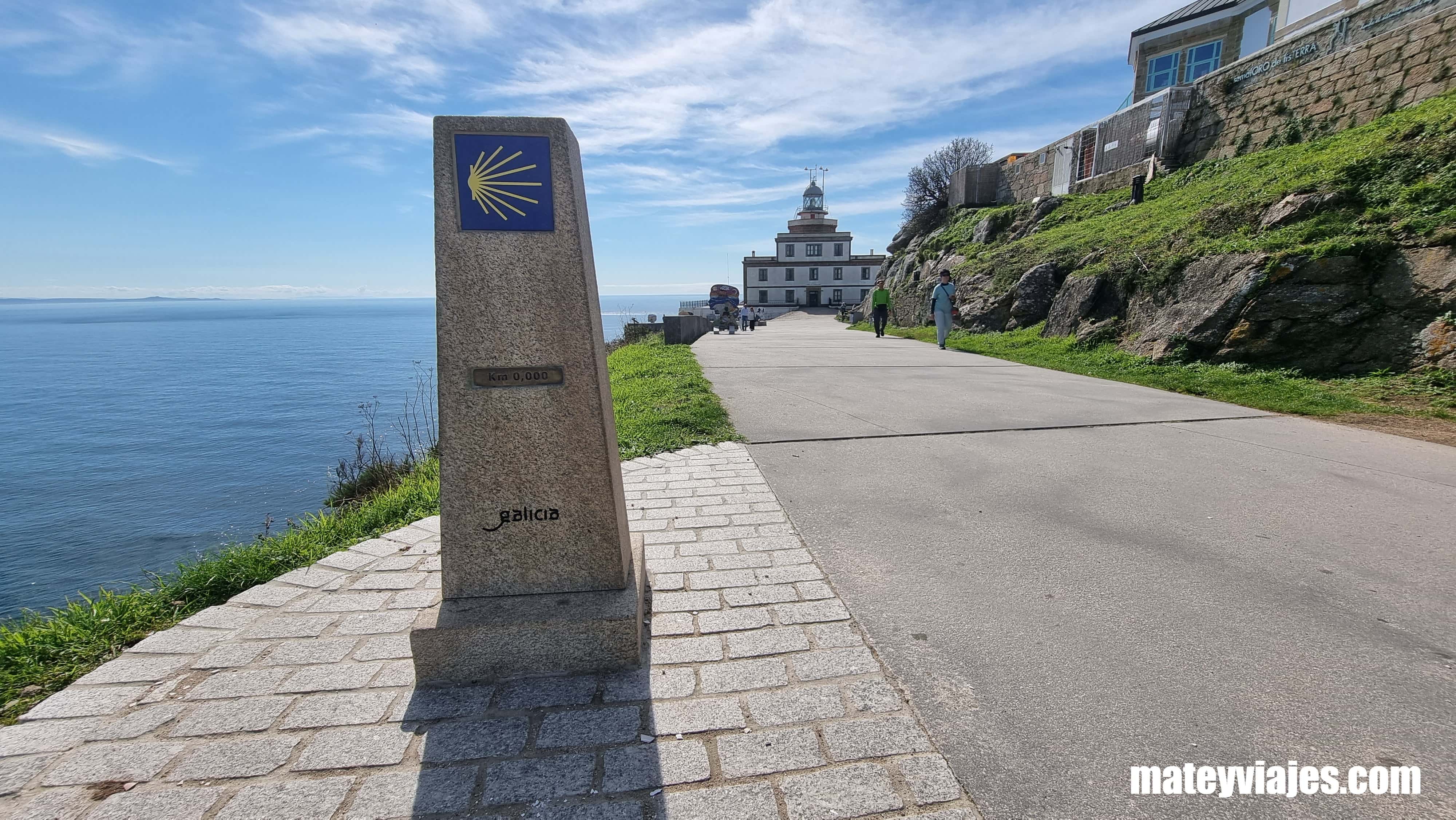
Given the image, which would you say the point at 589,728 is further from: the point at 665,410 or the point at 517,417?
the point at 665,410

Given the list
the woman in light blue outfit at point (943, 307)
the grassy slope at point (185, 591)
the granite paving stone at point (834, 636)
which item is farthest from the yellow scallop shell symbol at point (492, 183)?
the woman in light blue outfit at point (943, 307)

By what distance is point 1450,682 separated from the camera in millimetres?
2445

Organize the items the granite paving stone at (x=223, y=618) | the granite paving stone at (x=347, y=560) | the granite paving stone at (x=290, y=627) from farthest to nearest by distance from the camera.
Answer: the granite paving stone at (x=347, y=560)
the granite paving stone at (x=223, y=618)
the granite paving stone at (x=290, y=627)

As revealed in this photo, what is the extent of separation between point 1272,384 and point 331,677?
1033cm

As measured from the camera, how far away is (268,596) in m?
3.34

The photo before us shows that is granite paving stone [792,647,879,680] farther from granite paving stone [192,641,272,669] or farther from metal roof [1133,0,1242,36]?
metal roof [1133,0,1242,36]

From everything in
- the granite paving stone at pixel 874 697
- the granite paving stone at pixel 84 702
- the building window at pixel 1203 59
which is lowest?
the granite paving stone at pixel 84 702

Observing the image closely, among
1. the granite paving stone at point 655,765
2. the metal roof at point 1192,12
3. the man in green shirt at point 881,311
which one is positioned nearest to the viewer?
the granite paving stone at point 655,765

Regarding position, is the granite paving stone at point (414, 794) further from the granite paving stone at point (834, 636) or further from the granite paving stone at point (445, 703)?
the granite paving stone at point (834, 636)

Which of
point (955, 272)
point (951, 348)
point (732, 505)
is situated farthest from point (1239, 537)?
point (955, 272)

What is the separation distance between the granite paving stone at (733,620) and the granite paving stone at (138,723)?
2020 mm

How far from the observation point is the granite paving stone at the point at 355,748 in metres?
2.14

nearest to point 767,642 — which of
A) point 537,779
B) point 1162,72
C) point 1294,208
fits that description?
point 537,779

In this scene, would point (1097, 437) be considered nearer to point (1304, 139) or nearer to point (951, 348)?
point (951, 348)
